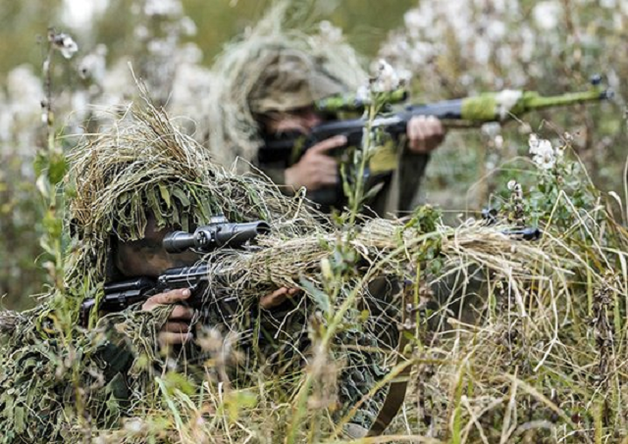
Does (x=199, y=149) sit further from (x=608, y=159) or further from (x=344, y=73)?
(x=608, y=159)

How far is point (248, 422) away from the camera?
2494 millimetres

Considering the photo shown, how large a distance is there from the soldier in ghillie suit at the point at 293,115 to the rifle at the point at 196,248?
1829 millimetres

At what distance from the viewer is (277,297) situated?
107 inches

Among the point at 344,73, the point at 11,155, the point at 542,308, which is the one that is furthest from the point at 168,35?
the point at 542,308

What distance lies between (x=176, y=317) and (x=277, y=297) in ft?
1.06

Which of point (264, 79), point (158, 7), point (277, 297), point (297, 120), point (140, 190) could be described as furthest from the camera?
point (158, 7)

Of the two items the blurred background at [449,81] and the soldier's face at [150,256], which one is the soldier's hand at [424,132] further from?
the soldier's face at [150,256]

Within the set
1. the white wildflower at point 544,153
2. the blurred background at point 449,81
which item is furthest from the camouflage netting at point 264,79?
the white wildflower at point 544,153

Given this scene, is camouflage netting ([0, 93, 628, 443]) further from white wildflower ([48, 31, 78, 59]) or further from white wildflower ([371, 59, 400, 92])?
white wildflower ([371, 59, 400, 92])

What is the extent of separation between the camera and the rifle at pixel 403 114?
4.20 meters

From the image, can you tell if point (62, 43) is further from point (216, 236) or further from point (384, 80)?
point (384, 80)

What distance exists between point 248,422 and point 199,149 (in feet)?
3.28

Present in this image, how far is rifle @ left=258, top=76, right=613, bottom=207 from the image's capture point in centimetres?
420

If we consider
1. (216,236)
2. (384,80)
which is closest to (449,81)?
(384,80)
